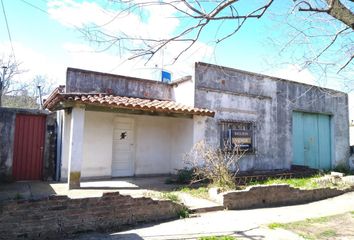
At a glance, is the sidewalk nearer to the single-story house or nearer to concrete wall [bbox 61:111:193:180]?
the single-story house

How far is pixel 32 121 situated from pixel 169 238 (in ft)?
24.1

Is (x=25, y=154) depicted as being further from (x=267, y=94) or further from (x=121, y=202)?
(x=267, y=94)

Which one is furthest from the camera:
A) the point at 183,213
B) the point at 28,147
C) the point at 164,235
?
the point at 28,147

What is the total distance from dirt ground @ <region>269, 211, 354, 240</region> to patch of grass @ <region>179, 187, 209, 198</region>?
98.8 inches

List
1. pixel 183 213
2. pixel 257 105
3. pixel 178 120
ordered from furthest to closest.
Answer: pixel 257 105, pixel 178 120, pixel 183 213

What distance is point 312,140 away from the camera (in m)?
14.5

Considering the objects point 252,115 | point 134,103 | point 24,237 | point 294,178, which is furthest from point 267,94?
point 24,237

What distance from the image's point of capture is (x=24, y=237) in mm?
4953

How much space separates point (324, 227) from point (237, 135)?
5.71m

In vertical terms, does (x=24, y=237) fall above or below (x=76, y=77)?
below

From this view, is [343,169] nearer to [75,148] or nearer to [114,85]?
[114,85]

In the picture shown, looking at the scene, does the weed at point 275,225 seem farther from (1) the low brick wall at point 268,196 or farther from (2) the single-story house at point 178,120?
(2) the single-story house at point 178,120

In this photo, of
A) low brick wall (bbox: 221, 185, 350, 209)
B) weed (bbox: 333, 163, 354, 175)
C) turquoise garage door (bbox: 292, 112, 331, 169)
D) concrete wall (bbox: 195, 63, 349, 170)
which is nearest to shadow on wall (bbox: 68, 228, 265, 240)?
low brick wall (bbox: 221, 185, 350, 209)

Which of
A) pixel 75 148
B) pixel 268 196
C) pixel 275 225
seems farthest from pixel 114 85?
pixel 275 225
